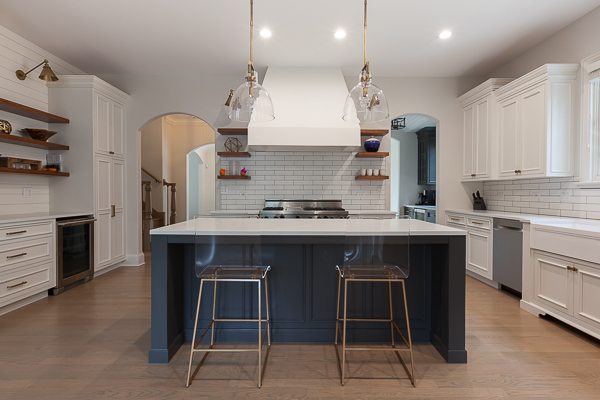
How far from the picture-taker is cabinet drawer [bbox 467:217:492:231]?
3.89 m

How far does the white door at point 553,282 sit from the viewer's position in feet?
8.67

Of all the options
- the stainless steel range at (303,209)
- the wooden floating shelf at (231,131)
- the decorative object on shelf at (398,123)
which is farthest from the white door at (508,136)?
the wooden floating shelf at (231,131)

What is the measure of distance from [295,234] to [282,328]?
2.57 feet

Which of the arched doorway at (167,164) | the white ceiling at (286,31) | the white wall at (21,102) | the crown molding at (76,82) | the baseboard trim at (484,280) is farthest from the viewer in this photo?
the arched doorway at (167,164)

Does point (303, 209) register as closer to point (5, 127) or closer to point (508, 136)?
point (508, 136)

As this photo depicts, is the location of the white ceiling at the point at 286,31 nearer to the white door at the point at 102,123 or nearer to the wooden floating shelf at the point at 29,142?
the white door at the point at 102,123

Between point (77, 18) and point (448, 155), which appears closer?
point (77, 18)

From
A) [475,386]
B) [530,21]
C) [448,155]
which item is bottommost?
[475,386]

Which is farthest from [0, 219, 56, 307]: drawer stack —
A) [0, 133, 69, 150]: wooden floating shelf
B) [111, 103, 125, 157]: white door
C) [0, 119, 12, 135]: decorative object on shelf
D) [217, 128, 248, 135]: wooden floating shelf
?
[217, 128, 248, 135]: wooden floating shelf

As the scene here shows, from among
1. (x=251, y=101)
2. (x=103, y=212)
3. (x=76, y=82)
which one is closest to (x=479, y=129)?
(x=251, y=101)

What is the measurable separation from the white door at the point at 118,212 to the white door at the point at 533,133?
5184mm

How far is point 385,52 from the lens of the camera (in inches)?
165

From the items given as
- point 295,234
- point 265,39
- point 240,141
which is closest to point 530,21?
point 265,39

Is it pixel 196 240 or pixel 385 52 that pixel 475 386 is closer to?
pixel 196 240
